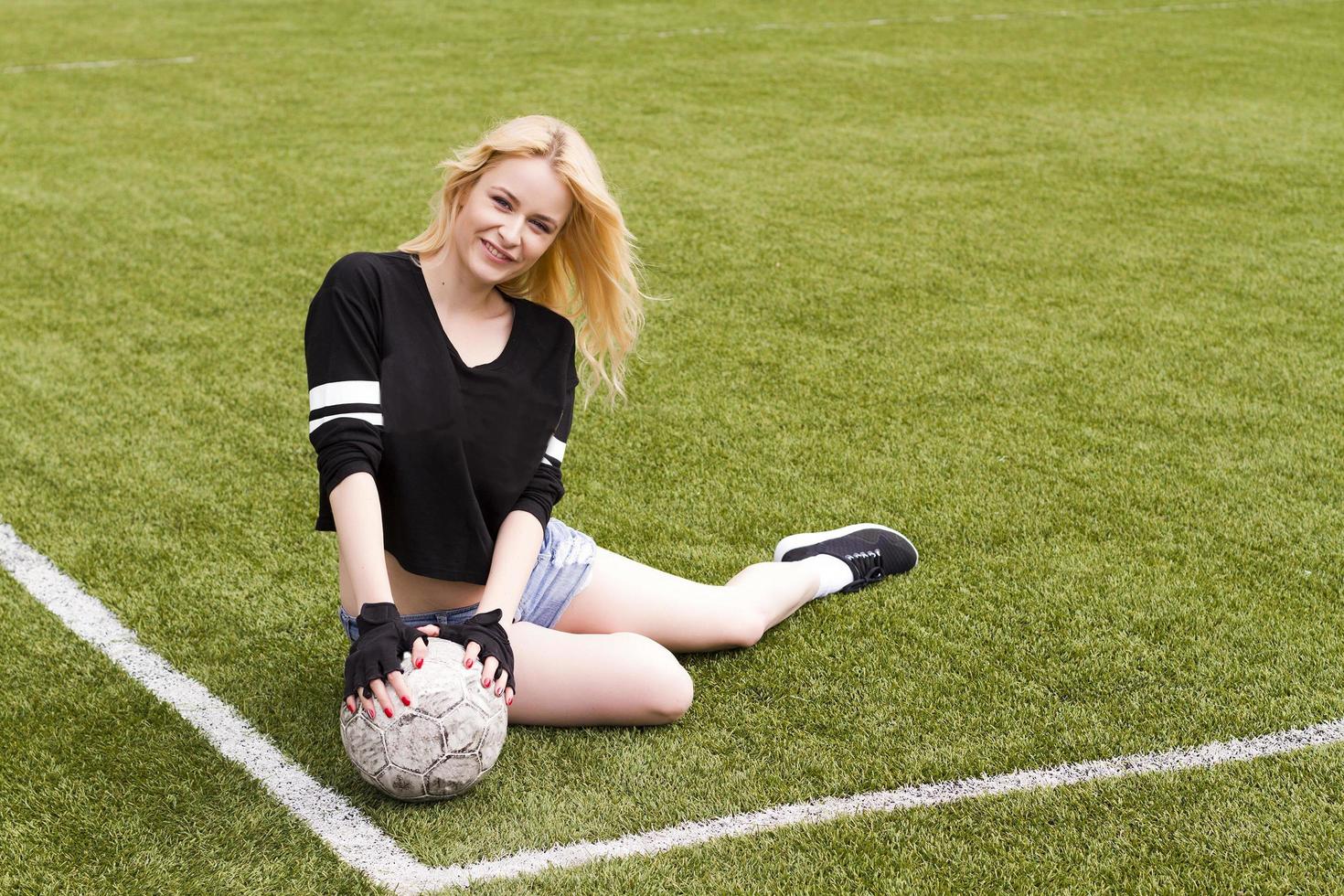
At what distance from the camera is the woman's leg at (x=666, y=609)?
3611 mm

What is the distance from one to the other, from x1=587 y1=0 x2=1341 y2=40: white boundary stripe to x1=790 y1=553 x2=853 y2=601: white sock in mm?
10575

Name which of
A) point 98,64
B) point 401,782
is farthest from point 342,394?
point 98,64

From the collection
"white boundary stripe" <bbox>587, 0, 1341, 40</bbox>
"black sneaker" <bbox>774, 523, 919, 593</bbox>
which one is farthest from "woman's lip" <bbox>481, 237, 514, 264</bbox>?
"white boundary stripe" <bbox>587, 0, 1341, 40</bbox>

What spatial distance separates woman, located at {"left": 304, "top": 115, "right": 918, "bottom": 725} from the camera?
3.02m

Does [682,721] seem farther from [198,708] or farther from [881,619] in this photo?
[198,708]

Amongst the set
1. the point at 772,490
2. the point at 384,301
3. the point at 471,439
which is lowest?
the point at 772,490

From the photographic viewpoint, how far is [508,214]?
3.22 meters

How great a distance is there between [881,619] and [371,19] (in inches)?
499

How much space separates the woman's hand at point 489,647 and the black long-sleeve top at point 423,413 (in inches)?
9.9

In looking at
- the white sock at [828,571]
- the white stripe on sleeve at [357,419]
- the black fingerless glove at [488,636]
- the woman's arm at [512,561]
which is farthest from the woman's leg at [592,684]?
the white sock at [828,571]

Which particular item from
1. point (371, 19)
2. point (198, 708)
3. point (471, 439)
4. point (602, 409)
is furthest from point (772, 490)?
point (371, 19)

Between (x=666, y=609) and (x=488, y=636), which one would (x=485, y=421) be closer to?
(x=488, y=636)

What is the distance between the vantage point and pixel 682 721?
11.2ft

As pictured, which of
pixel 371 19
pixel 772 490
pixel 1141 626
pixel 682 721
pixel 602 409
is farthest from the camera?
pixel 371 19
